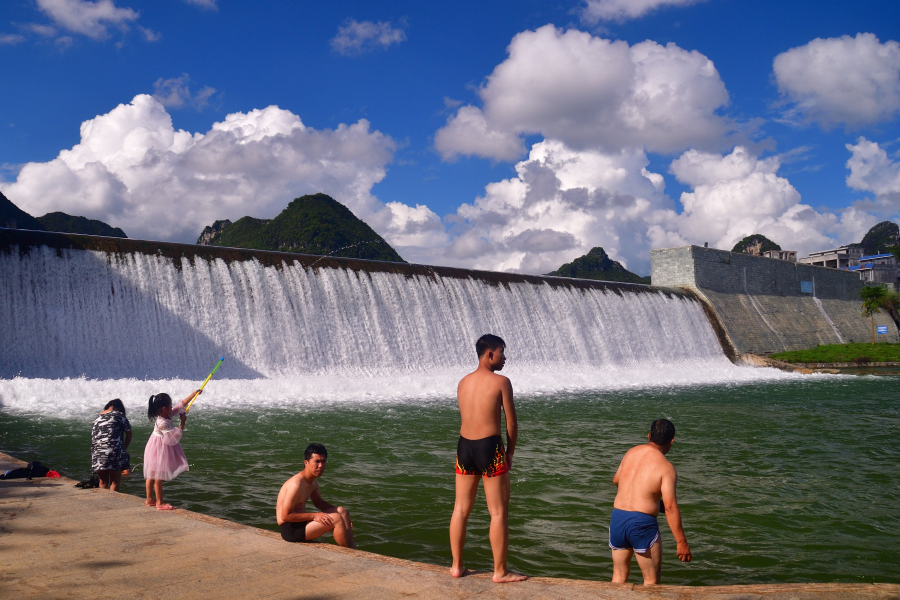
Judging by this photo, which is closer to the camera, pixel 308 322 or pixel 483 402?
pixel 483 402

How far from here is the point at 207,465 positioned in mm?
8281

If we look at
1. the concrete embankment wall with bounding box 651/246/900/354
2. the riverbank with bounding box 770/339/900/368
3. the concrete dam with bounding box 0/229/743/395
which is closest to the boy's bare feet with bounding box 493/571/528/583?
the concrete dam with bounding box 0/229/743/395

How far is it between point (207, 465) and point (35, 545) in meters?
4.21

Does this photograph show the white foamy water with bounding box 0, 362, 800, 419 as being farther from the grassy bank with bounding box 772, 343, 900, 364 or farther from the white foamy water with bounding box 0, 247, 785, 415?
the grassy bank with bounding box 772, 343, 900, 364

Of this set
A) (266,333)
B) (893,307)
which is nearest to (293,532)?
(266,333)

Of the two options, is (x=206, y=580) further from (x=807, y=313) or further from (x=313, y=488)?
(x=807, y=313)

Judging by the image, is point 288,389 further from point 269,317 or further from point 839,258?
point 839,258

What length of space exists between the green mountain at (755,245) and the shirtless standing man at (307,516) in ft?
374

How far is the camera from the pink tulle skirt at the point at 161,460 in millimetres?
5629

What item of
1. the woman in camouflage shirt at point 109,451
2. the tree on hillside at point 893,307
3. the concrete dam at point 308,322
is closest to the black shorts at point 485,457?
A: the woman in camouflage shirt at point 109,451

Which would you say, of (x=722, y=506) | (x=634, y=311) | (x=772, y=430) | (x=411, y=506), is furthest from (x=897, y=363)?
(x=411, y=506)

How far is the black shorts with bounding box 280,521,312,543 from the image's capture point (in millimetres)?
4602

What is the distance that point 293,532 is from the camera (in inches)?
182

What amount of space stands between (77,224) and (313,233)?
23.6 metres
